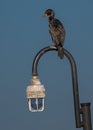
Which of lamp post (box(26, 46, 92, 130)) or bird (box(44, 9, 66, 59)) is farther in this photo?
bird (box(44, 9, 66, 59))

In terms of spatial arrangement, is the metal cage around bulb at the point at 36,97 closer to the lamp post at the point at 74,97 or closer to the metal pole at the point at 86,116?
the lamp post at the point at 74,97

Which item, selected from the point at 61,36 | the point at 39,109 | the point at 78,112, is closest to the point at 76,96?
the point at 78,112

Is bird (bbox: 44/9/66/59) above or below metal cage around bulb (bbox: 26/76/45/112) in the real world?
above

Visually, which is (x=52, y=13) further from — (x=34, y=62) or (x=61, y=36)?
(x=34, y=62)

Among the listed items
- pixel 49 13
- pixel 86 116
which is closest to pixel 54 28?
pixel 49 13

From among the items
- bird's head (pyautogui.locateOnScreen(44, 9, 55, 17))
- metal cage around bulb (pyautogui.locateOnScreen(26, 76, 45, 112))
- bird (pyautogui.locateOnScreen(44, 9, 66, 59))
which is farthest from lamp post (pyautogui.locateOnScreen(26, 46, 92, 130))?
bird's head (pyautogui.locateOnScreen(44, 9, 55, 17))

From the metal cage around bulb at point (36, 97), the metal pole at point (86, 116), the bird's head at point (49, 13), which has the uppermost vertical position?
the bird's head at point (49, 13)

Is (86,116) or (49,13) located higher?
(49,13)

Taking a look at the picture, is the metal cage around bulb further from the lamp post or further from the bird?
the bird

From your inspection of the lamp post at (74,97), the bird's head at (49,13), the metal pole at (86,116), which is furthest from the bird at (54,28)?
the metal pole at (86,116)

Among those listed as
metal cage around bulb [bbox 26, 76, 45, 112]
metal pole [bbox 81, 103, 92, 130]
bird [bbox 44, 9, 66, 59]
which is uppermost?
bird [bbox 44, 9, 66, 59]

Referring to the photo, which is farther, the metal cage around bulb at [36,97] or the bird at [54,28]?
the bird at [54,28]

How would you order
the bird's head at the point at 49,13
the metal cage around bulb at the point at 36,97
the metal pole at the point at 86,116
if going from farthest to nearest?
the bird's head at the point at 49,13, the metal cage around bulb at the point at 36,97, the metal pole at the point at 86,116

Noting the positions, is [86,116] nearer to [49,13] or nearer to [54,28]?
[49,13]
